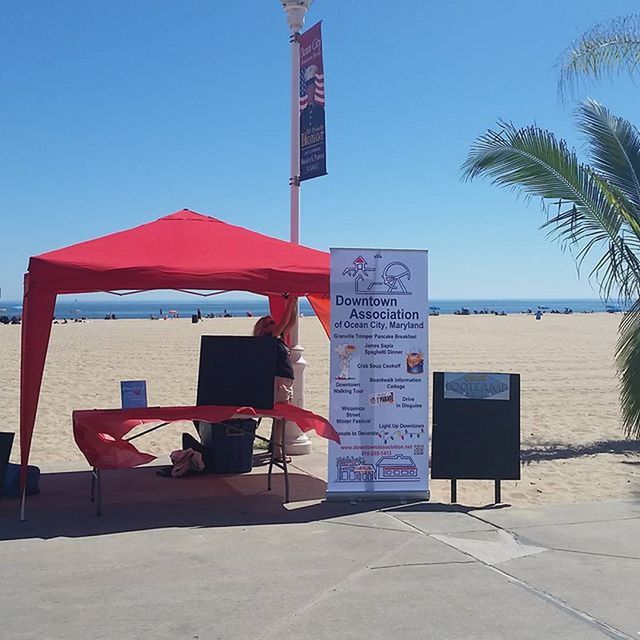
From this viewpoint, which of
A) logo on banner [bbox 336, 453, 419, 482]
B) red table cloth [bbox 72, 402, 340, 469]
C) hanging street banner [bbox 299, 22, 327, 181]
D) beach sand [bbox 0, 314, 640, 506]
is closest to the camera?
red table cloth [bbox 72, 402, 340, 469]

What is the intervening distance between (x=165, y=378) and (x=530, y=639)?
52.3ft

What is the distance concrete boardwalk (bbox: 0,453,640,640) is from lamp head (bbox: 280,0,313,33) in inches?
236

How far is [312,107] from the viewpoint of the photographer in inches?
401

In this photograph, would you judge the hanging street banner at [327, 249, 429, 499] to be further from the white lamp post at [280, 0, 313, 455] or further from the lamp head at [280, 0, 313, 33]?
the lamp head at [280, 0, 313, 33]

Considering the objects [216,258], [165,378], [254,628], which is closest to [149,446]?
[216,258]

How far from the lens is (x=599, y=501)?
7.78 metres

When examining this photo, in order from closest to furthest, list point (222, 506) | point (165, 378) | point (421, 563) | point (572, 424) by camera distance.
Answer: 1. point (421, 563)
2. point (222, 506)
3. point (572, 424)
4. point (165, 378)

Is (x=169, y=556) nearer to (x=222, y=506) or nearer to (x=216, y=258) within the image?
(x=222, y=506)

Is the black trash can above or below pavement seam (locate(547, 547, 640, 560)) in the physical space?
above

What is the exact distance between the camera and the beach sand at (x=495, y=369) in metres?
8.80

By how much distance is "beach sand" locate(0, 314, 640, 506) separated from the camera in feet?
28.9

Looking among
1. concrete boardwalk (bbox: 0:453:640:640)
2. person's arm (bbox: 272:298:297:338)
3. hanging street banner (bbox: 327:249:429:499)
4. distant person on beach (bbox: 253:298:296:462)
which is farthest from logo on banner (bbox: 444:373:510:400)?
person's arm (bbox: 272:298:297:338)

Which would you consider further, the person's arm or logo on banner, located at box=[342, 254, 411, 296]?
the person's arm

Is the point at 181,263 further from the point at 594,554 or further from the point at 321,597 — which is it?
the point at 594,554
